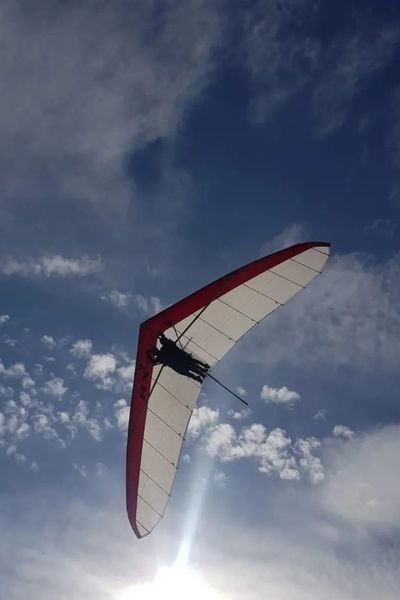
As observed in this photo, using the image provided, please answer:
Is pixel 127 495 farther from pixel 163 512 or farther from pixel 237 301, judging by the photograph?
pixel 237 301

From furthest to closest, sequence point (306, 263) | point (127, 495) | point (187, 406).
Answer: point (187, 406) < point (127, 495) < point (306, 263)

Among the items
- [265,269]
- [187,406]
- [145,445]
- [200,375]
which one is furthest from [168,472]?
[265,269]

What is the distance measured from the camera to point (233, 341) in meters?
12.5

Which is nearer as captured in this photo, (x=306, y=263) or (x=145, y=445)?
(x=306, y=263)

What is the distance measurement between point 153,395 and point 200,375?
5.90 ft

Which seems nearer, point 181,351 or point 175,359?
point 175,359

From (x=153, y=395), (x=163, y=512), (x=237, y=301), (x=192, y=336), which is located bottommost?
(x=163, y=512)

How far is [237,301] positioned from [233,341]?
4.13 ft

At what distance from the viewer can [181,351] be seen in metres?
11.5

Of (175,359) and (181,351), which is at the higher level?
(181,351)

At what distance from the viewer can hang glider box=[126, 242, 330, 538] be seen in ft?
37.1

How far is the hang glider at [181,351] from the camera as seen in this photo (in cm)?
1130

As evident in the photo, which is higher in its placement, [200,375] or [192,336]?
[192,336]

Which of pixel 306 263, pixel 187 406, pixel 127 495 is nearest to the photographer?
pixel 306 263
